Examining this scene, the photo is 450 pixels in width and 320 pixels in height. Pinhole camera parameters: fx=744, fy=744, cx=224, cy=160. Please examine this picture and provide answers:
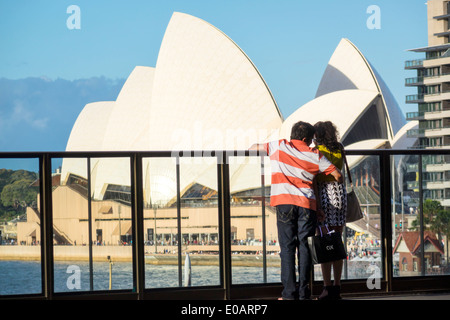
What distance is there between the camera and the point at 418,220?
18.6 feet

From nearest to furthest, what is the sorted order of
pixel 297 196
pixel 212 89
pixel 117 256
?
pixel 297 196, pixel 117 256, pixel 212 89

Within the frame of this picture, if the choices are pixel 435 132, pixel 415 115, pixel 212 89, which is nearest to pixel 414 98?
pixel 415 115

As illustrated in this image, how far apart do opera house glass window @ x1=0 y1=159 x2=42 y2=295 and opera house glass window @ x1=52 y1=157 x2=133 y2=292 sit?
0.13 metres

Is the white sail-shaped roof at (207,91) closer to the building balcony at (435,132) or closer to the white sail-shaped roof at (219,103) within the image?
the white sail-shaped roof at (219,103)

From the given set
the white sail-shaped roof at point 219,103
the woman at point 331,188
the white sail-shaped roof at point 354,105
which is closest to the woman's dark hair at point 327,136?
the woman at point 331,188

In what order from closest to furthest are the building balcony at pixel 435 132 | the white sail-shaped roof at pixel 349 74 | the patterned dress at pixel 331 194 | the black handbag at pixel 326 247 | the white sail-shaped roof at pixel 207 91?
the black handbag at pixel 326 247 < the patterned dress at pixel 331 194 < the white sail-shaped roof at pixel 207 91 < the white sail-shaped roof at pixel 349 74 < the building balcony at pixel 435 132

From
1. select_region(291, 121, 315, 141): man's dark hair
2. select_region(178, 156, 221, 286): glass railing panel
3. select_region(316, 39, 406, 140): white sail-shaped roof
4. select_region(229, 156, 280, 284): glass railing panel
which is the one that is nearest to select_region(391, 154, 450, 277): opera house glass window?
select_region(229, 156, 280, 284): glass railing panel

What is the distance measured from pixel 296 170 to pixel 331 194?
0.35 metres

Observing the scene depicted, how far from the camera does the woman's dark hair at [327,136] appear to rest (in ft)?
15.2

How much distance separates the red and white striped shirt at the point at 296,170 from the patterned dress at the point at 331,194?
0.17 m

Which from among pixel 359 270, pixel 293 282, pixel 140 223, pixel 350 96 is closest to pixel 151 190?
pixel 140 223

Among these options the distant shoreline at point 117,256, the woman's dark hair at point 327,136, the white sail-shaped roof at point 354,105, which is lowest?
the distant shoreline at point 117,256

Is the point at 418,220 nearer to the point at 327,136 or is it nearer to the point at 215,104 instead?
the point at 327,136

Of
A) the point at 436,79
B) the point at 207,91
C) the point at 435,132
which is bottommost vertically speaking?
the point at 207,91
